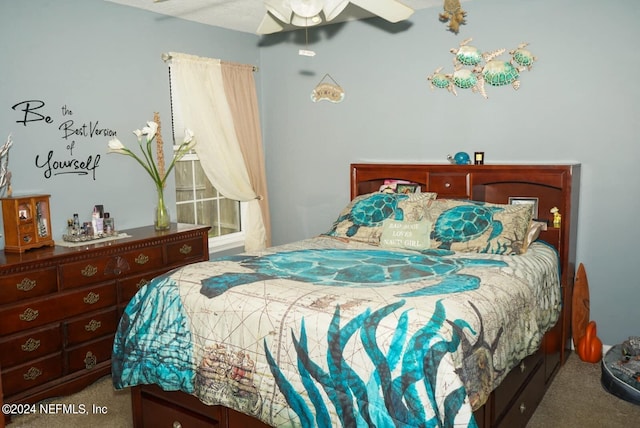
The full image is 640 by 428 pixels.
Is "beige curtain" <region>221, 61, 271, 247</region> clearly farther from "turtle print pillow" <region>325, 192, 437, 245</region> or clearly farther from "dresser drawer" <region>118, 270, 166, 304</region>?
"dresser drawer" <region>118, 270, 166, 304</region>

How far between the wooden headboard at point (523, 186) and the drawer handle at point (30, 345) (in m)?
2.57

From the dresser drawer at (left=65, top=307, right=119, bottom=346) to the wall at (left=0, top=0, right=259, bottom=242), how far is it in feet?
2.12

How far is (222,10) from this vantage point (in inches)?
161

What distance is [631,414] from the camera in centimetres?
292

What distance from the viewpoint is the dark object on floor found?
3.02 m

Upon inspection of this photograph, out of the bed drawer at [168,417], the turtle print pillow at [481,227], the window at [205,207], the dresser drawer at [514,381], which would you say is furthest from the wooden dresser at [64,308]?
the dresser drawer at [514,381]

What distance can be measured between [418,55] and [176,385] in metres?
2.99

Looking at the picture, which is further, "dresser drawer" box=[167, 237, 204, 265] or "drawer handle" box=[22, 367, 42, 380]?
"dresser drawer" box=[167, 237, 204, 265]

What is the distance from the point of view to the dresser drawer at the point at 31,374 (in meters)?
2.90

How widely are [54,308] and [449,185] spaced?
267cm

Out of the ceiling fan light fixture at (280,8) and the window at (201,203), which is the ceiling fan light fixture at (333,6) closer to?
the ceiling fan light fixture at (280,8)

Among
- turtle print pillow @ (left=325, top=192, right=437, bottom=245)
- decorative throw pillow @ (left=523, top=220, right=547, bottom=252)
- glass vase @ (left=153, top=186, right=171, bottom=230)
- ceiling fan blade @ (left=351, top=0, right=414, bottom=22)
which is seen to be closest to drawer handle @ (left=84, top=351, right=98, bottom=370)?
glass vase @ (left=153, top=186, right=171, bottom=230)

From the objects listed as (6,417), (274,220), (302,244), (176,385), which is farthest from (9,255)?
(274,220)

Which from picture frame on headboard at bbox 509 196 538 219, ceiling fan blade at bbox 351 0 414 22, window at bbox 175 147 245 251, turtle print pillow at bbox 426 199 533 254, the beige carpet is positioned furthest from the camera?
window at bbox 175 147 245 251
